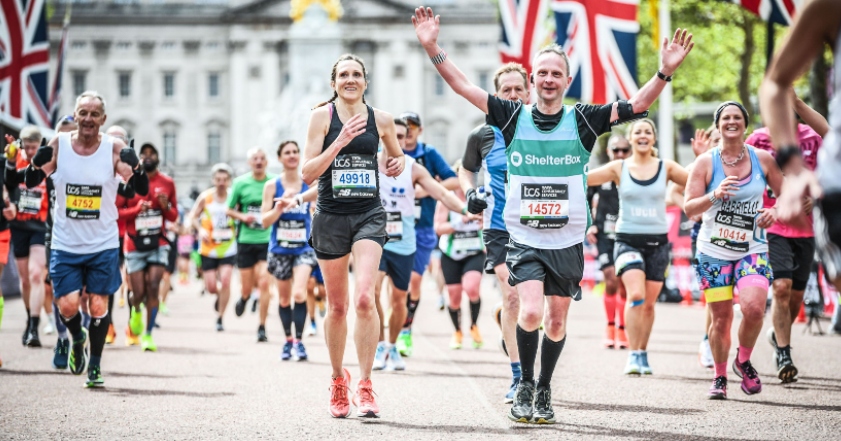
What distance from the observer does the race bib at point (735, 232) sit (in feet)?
27.8

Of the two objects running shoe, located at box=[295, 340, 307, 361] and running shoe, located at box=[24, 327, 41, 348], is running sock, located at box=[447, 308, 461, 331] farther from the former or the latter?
running shoe, located at box=[24, 327, 41, 348]

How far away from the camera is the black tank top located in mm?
7508

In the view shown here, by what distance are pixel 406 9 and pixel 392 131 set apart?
288 feet

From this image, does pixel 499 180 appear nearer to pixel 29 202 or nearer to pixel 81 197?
pixel 81 197

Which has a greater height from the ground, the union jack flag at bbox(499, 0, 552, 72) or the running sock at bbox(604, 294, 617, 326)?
the union jack flag at bbox(499, 0, 552, 72)

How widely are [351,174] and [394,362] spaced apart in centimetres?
371

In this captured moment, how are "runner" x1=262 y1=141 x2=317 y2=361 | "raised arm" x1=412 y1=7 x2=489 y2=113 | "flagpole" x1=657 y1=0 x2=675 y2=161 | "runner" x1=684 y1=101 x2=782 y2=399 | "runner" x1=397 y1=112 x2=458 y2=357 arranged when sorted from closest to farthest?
"raised arm" x1=412 y1=7 x2=489 y2=113 < "runner" x1=684 y1=101 x2=782 y2=399 < "runner" x1=397 y1=112 x2=458 y2=357 < "runner" x1=262 y1=141 x2=317 y2=361 < "flagpole" x1=657 y1=0 x2=675 y2=161

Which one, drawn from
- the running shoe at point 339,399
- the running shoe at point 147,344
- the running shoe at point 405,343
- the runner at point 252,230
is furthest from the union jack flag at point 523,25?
the running shoe at point 339,399

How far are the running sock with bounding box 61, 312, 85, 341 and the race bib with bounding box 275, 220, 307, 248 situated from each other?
11.2 feet

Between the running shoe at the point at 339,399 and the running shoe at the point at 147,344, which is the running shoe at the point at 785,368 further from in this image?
the running shoe at the point at 147,344

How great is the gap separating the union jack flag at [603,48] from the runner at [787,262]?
10.1 metres

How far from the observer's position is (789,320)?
32.0 ft

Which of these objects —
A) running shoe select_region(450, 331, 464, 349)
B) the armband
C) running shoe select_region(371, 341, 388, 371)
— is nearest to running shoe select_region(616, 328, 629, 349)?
running shoe select_region(450, 331, 464, 349)

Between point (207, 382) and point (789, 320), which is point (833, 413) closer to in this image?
point (789, 320)
